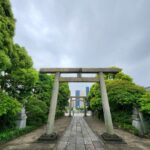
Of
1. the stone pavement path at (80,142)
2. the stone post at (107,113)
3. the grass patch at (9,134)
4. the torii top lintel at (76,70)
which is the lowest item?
the stone pavement path at (80,142)

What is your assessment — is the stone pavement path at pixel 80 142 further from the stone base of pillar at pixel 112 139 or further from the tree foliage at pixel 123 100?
the tree foliage at pixel 123 100

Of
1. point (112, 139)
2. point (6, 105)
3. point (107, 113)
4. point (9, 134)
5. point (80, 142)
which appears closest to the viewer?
point (6, 105)

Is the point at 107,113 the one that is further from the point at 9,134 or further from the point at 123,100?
the point at 9,134

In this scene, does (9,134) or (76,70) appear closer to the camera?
(9,134)

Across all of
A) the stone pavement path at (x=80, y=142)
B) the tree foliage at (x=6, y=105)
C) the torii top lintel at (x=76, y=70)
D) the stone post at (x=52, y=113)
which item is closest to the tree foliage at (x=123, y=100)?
the stone pavement path at (x=80, y=142)

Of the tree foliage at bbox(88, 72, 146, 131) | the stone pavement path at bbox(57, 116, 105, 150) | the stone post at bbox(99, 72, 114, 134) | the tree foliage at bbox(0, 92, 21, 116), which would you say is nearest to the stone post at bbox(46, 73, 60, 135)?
the stone pavement path at bbox(57, 116, 105, 150)

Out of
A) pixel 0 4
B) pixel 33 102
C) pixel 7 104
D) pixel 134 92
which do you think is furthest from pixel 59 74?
pixel 134 92

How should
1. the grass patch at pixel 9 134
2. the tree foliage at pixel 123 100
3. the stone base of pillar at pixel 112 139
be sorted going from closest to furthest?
the grass patch at pixel 9 134 < the stone base of pillar at pixel 112 139 < the tree foliage at pixel 123 100

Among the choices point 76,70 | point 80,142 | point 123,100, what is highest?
point 76,70

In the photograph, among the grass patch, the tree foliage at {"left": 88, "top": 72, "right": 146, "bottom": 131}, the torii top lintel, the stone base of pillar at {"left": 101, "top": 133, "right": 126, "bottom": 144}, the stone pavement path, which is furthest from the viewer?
the tree foliage at {"left": 88, "top": 72, "right": 146, "bottom": 131}

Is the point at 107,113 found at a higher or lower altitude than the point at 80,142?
higher

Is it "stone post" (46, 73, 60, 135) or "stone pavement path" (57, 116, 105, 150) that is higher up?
"stone post" (46, 73, 60, 135)

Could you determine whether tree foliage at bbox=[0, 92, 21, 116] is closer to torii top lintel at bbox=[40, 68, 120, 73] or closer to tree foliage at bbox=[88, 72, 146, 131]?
torii top lintel at bbox=[40, 68, 120, 73]

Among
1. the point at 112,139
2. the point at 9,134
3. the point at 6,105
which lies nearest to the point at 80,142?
the point at 112,139
